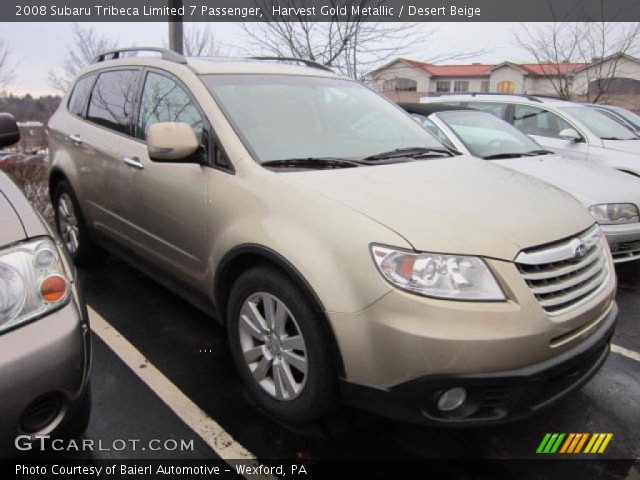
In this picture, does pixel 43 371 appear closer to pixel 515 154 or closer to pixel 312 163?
pixel 312 163

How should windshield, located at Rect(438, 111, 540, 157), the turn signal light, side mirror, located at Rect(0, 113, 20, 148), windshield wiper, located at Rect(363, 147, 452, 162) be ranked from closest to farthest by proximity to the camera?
the turn signal light → side mirror, located at Rect(0, 113, 20, 148) → windshield wiper, located at Rect(363, 147, 452, 162) → windshield, located at Rect(438, 111, 540, 157)

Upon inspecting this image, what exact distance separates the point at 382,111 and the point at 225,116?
48.9 inches

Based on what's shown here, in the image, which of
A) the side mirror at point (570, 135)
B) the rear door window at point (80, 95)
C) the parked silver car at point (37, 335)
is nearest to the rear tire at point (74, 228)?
the rear door window at point (80, 95)

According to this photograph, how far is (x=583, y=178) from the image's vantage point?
14.8ft

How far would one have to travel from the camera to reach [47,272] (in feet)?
5.56

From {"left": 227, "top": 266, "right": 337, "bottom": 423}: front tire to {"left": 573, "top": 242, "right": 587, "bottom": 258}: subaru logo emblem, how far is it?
117cm

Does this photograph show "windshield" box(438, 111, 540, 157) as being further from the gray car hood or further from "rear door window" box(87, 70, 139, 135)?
the gray car hood

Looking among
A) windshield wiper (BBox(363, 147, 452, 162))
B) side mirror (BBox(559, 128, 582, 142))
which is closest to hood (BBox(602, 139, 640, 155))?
side mirror (BBox(559, 128, 582, 142))

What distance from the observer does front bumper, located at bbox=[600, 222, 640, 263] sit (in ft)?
13.3

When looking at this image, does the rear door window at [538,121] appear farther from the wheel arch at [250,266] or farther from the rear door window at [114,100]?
the wheel arch at [250,266]

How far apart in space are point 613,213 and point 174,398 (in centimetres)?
381

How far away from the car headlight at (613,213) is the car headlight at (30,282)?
4.04 metres

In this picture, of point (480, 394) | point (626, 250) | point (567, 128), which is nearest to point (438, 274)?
point (480, 394)

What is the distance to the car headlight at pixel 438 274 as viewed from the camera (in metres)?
1.86
